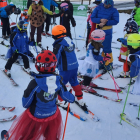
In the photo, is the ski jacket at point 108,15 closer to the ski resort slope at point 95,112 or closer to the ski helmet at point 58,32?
the ski resort slope at point 95,112

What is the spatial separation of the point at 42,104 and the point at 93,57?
1.86m

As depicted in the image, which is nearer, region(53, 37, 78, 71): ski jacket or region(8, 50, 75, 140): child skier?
region(8, 50, 75, 140): child skier

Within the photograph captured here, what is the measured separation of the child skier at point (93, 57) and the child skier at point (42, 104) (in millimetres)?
1544

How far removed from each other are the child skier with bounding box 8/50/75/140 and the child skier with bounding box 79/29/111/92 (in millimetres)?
1544

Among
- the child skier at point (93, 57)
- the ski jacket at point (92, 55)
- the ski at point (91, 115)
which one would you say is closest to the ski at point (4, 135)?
the ski at point (91, 115)

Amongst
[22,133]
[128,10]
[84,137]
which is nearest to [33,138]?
[22,133]

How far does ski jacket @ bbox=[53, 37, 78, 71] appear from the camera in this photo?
9.97 feet

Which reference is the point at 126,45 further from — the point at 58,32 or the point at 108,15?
the point at 58,32

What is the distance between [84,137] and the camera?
2.83 metres

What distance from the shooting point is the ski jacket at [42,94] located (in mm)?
2012

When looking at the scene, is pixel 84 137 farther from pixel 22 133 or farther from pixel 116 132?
pixel 22 133

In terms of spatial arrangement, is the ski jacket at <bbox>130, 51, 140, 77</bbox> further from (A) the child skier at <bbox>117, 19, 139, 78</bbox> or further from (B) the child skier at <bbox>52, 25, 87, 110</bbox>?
(A) the child skier at <bbox>117, 19, 139, 78</bbox>

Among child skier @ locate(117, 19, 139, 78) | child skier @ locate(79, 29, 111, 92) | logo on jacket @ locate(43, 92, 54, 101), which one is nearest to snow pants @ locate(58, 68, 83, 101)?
child skier @ locate(79, 29, 111, 92)

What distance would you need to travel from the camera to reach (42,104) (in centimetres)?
213
